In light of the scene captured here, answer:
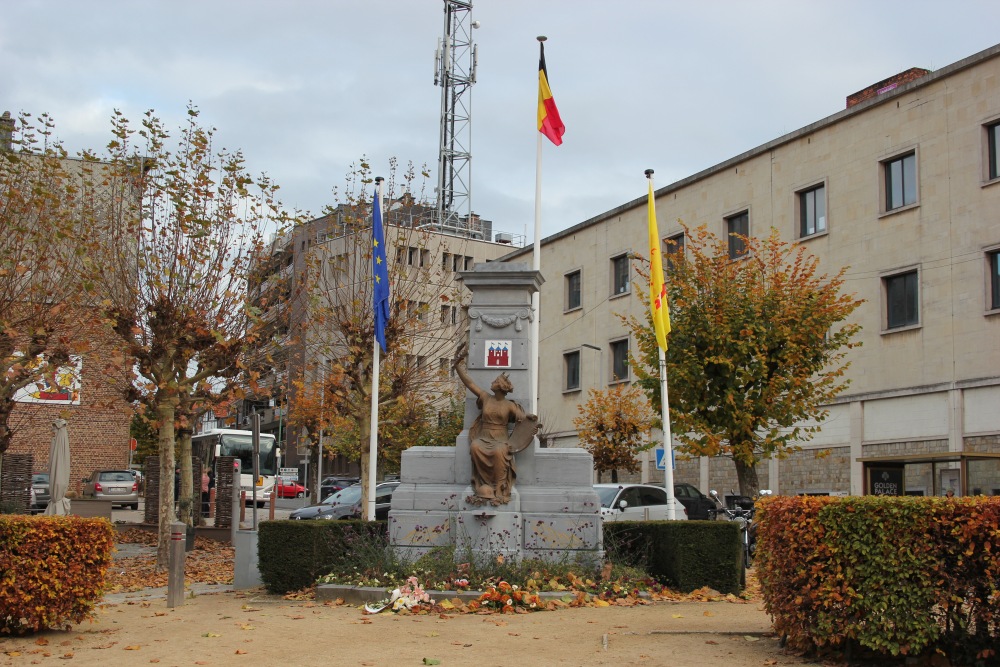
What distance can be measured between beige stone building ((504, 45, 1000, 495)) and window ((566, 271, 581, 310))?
803 cm

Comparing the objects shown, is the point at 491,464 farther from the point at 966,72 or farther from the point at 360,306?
the point at 966,72

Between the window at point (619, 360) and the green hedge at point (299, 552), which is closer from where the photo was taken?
the green hedge at point (299, 552)

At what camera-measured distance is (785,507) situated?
366 inches

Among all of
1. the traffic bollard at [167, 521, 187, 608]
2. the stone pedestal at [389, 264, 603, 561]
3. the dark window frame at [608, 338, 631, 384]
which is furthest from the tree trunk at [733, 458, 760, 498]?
the traffic bollard at [167, 521, 187, 608]

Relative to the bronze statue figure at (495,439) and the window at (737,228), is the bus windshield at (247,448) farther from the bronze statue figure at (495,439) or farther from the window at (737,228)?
the bronze statue figure at (495,439)

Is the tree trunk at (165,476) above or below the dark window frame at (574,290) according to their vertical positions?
below

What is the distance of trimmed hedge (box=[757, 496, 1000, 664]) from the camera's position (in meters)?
8.28

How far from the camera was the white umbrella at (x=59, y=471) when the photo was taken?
23.9m

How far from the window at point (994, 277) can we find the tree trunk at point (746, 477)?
7.35 m

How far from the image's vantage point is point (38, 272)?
20203mm

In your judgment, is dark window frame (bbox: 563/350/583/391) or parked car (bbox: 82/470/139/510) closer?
parked car (bbox: 82/470/139/510)

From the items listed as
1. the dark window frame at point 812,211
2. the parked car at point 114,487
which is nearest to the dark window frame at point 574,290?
the dark window frame at point 812,211

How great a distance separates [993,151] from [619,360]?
1756cm

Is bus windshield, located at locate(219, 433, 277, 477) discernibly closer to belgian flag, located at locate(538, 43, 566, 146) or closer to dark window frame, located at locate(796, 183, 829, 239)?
dark window frame, located at locate(796, 183, 829, 239)
